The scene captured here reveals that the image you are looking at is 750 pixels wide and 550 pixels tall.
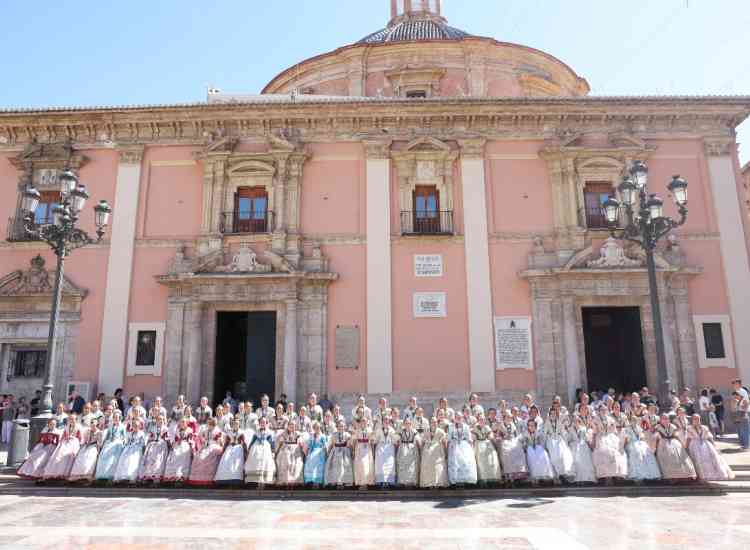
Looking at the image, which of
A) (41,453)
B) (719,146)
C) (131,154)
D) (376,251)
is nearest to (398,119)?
(376,251)

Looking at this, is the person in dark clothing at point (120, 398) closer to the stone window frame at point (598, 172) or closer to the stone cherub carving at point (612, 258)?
the stone cherub carving at point (612, 258)

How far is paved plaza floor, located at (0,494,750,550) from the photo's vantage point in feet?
18.0

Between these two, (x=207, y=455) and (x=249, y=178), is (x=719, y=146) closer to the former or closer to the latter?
(x=249, y=178)

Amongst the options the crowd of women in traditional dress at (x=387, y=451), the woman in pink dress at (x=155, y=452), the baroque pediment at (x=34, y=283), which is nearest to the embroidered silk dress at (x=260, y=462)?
the crowd of women in traditional dress at (x=387, y=451)

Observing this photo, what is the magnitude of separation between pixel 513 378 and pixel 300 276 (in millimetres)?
6136

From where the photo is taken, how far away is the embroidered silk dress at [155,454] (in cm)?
833

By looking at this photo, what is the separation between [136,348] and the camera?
14.3 m

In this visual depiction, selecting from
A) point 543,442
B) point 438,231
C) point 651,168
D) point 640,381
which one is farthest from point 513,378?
point 651,168

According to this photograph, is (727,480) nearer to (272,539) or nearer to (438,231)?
(272,539)

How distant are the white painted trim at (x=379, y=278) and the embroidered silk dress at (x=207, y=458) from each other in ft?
19.0

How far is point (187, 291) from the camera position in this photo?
47.3 feet

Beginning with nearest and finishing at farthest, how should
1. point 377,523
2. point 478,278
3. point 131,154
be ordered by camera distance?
point 377,523 < point 478,278 < point 131,154

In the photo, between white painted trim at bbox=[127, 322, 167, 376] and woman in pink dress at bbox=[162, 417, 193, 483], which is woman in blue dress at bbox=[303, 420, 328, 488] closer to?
woman in pink dress at bbox=[162, 417, 193, 483]

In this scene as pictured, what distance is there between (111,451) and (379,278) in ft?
25.7
